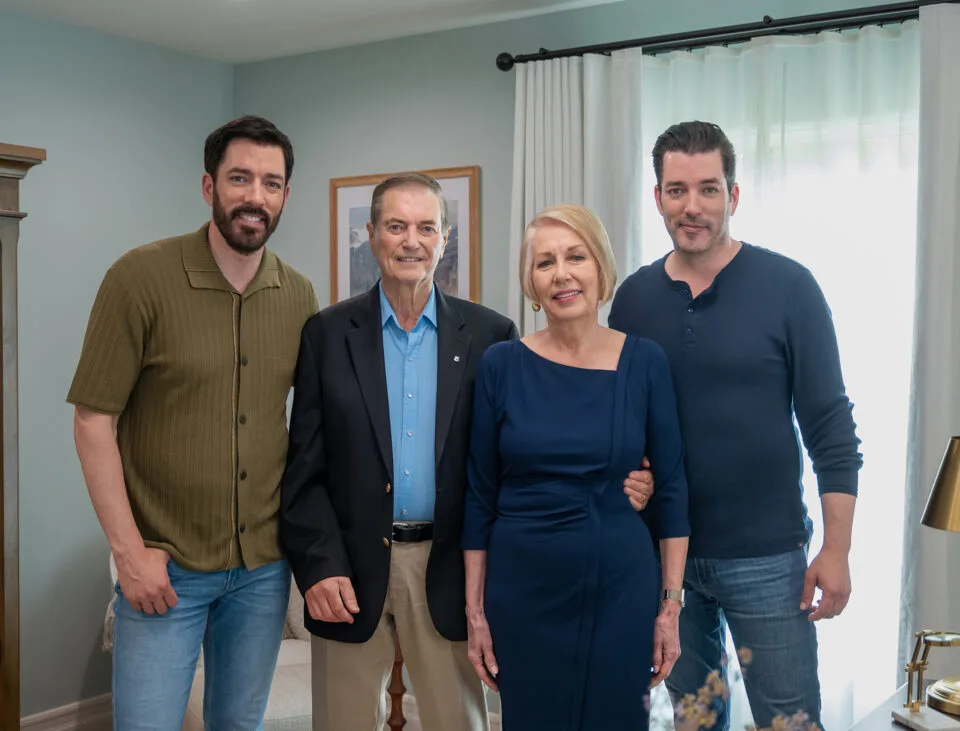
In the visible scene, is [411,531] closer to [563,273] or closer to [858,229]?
[563,273]

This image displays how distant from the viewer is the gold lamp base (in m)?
1.79

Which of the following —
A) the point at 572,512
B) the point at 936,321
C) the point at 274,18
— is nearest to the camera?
the point at 572,512

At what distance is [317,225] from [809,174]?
2.24 meters

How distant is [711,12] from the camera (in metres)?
3.56

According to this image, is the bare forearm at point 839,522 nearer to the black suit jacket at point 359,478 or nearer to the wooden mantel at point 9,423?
the black suit jacket at point 359,478

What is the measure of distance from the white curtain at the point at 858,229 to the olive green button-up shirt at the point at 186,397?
201 centimetres

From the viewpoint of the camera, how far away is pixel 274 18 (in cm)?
395

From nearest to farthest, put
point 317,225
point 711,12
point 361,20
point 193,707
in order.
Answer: point 193,707
point 711,12
point 361,20
point 317,225

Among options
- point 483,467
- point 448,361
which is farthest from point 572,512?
point 448,361

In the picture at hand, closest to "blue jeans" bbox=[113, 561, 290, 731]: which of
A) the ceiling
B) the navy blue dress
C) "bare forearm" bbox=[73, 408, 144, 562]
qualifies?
"bare forearm" bbox=[73, 408, 144, 562]

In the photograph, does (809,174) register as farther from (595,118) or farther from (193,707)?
(193,707)

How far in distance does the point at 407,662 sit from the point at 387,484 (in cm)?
41

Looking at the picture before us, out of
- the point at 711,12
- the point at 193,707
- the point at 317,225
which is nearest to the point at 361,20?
the point at 317,225

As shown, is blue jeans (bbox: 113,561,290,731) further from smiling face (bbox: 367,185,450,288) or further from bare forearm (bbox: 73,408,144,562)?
smiling face (bbox: 367,185,450,288)
